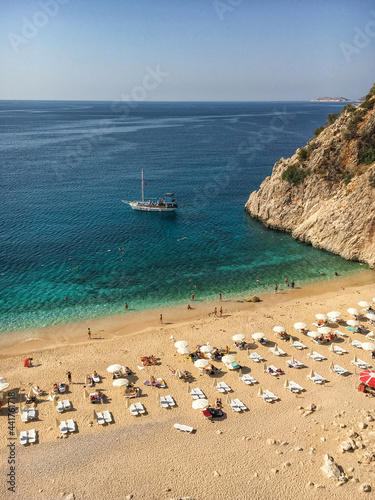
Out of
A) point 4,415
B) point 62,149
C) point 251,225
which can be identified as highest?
point 62,149

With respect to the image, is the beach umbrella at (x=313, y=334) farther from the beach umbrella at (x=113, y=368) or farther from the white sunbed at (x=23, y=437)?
the white sunbed at (x=23, y=437)

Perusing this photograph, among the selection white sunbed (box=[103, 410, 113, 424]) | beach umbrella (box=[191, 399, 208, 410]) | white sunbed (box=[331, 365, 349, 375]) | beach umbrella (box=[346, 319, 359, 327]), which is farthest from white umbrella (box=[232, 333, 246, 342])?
white sunbed (box=[103, 410, 113, 424])

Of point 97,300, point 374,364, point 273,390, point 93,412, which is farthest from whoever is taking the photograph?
point 97,300

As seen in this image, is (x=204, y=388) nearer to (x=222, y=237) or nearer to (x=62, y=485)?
(x=62, y=485)

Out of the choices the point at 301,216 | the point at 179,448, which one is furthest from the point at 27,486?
the point at 301,216

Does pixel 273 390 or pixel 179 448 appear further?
pixel 273 390

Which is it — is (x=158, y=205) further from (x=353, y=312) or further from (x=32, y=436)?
(x=32, y=436)

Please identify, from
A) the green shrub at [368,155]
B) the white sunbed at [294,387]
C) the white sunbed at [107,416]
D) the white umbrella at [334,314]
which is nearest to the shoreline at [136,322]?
the white umbrella at [334,314]
